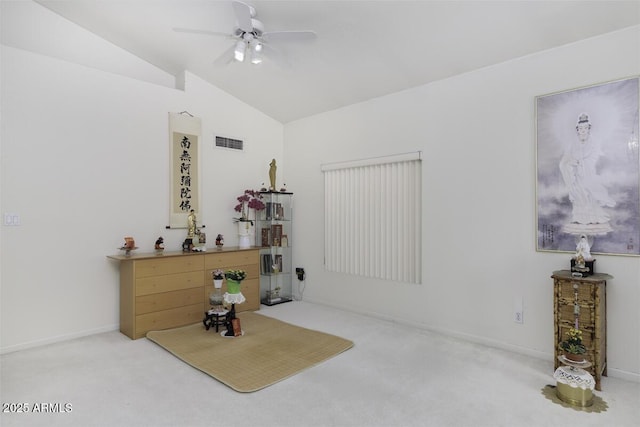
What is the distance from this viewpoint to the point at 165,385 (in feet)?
9.14

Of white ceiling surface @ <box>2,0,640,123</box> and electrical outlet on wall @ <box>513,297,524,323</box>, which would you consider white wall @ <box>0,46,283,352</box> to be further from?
electrical outlet on wall @ <box>513,297,524,323</box>

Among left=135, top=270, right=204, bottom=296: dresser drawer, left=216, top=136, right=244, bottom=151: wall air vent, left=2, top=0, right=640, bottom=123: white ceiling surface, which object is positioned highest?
left=2, top=0, right=640, bottom=123: white ceiling surface

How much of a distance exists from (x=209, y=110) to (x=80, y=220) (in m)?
2.16

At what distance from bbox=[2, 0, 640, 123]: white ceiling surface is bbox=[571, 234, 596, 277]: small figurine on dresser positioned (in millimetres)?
1792

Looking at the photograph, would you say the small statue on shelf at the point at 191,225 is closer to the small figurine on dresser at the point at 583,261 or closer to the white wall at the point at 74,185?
the white wall at the point at 74,185

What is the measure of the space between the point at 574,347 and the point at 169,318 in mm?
3866

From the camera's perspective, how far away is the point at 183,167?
478 centimetres

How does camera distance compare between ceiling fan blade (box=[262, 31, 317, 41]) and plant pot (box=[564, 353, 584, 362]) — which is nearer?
plant pot (box=[564, 353, 584, 362])

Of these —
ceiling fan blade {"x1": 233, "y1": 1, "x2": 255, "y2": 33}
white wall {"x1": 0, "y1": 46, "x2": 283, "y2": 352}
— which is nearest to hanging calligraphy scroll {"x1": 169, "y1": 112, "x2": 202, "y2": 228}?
white wall {"x1": 0, "y1": 46, "x2": 283, "y2": 352}

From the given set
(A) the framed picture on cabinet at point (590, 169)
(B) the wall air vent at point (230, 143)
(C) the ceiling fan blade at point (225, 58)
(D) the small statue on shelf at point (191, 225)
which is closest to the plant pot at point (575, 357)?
(A) the framed picture on cabinet at point (590, 169)

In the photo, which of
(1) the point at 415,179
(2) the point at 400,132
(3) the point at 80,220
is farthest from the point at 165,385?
(2) the point at 400,132

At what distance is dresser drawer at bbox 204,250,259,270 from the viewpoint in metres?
4.53

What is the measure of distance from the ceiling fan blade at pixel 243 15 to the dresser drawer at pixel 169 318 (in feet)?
10.1

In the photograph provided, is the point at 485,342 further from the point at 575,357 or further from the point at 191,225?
the point at 191,225
